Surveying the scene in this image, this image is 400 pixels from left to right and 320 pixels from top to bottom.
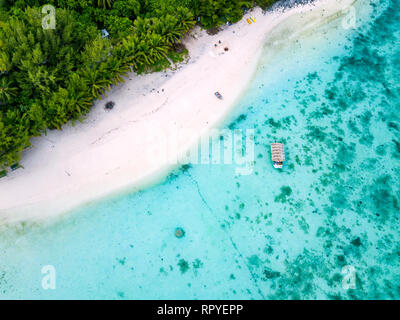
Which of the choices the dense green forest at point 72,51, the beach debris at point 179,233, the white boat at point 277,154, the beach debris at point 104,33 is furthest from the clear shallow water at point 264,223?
the beach debris at point 104,33

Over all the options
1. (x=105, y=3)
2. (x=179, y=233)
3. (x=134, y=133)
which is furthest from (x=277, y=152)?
(x=105, y=3)

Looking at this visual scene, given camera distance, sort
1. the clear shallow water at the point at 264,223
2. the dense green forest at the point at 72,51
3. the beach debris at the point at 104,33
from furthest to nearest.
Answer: the beach debris at the point at 104,33 < the clear shallow water at the point at 264,223 < the dense green forest at the point at 72,51

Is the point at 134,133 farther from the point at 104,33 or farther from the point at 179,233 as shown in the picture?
the point at 104,33

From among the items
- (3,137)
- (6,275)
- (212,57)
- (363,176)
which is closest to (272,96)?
(212,57)

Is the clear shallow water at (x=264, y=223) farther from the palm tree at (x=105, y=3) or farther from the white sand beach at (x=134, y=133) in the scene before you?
the palm tree at (x=105, y=3)

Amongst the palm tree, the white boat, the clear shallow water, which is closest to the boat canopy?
the white boat

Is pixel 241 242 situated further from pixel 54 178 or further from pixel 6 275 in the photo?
pixel 6 275
